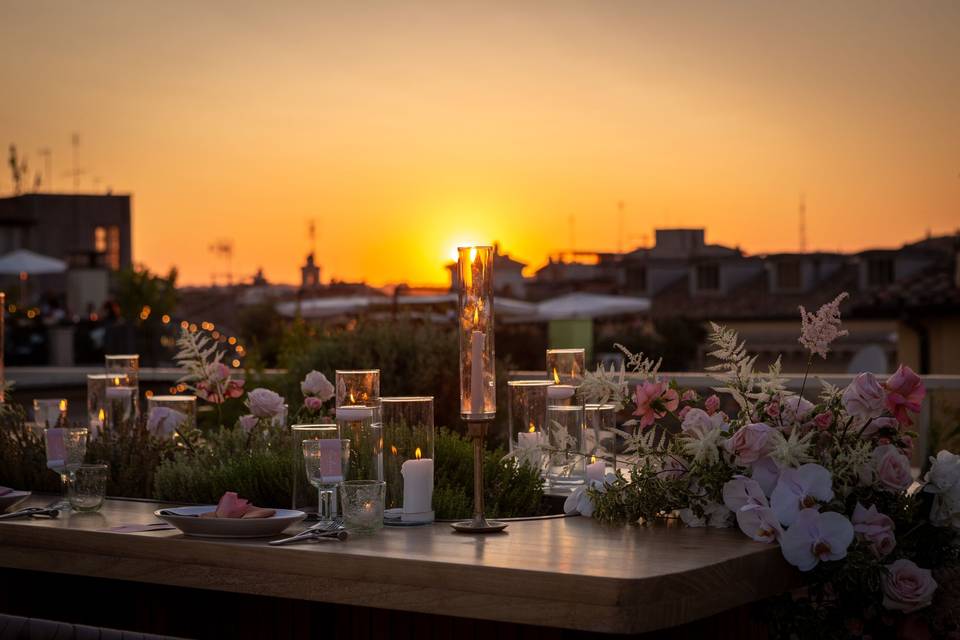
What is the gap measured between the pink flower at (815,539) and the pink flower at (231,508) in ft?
4.02

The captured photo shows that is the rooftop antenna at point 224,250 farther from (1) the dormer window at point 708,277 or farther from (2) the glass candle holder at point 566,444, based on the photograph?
(2) the glass candle holder at point 566,444

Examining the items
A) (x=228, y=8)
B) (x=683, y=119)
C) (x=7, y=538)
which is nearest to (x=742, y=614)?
(x=7, y=538)

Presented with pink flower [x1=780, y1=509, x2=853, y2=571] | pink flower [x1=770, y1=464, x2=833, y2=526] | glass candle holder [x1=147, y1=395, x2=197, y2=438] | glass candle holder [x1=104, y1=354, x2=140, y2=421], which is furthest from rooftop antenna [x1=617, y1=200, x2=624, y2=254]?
pink flower [x1=780, y1=509, x2=853, y2=571]

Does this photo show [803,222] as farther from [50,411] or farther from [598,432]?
[598,432]

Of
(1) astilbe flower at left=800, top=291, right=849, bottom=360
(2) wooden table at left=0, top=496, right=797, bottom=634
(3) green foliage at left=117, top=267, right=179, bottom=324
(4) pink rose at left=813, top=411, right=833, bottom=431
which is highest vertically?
(3) green foliage at left=117, top=267, right=179, bottom=324

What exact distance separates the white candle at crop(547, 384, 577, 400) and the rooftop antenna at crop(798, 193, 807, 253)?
2328cm

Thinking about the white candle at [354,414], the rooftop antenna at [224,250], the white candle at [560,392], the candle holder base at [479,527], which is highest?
the rooftop antenna at [224,250]

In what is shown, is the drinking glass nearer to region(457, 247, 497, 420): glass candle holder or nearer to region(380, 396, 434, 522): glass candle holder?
region(380, 396, 434, 522): glass candle holder

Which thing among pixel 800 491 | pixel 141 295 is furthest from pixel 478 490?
pixel 141 295

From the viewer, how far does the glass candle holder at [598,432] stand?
3.81m

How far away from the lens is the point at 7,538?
3387mm

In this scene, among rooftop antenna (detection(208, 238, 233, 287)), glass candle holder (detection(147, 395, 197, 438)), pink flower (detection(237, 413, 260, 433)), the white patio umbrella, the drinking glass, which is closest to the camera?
the drinking glass

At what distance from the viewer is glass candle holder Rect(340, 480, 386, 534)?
10.2 feet

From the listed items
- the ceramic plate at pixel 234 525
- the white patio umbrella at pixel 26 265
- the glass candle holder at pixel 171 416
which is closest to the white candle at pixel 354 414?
the ceramic plate at pixel 234 525
